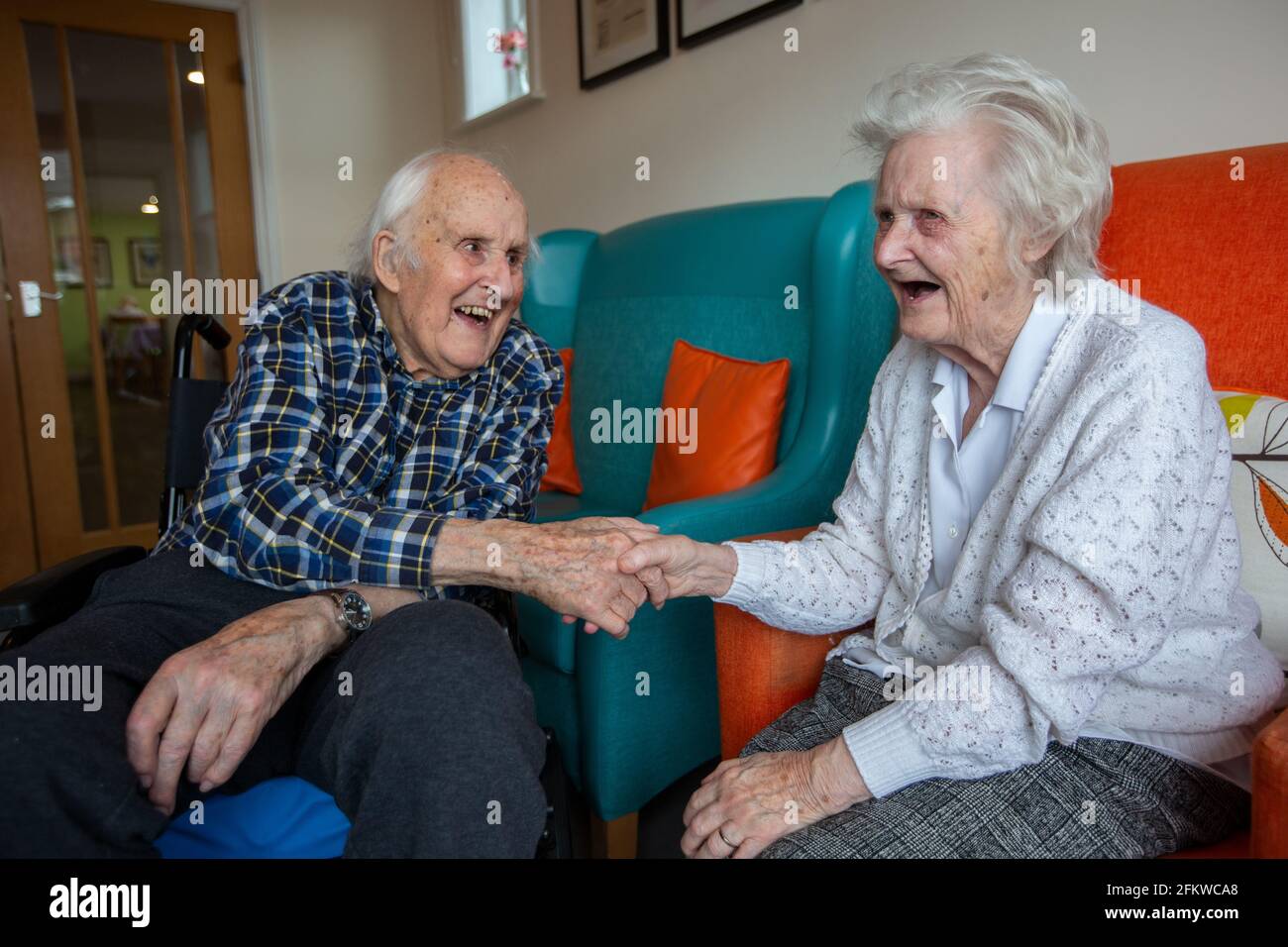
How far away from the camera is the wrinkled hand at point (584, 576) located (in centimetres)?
118

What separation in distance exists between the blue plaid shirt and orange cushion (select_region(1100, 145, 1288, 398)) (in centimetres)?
94

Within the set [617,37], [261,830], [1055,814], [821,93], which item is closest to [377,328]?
[261,830]

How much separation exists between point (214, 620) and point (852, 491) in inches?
36.6

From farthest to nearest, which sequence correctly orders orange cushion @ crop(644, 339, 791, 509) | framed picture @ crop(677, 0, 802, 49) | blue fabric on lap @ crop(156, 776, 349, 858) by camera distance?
1. framed picture @ crop(677, 0, 802, 49)
2. orange cushion @ crop(644, 339, 791, 509)
3. blue fabric on lap @ crop(156, 776, 349, 858)

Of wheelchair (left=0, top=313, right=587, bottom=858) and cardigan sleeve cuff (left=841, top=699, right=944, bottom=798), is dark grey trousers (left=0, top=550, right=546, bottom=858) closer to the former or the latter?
wheelchair (left=0, top=313, right=587, bottom=858)

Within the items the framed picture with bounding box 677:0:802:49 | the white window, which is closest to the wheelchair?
the framed picture with bounding box 677:0:802:49

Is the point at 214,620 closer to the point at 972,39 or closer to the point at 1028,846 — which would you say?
the point at 1028,846

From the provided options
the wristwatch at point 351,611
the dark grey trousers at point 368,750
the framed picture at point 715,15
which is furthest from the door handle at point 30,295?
the wristwatch at point 351,611

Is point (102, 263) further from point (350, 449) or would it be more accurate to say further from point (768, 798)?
point (768, 798)

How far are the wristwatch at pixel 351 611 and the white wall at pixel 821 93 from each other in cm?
103

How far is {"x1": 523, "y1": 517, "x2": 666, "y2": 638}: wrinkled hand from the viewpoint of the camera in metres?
1.18

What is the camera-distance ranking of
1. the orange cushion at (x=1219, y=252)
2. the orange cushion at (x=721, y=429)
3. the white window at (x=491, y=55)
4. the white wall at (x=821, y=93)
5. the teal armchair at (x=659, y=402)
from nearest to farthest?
the orange cushion at (x=1219, y=252) < the white wall at (x=821, y=93) < the teal armchair at (x=659, y=402) < the orange cushion at (x=721, y=429) < the white window at (x=491, y=55)

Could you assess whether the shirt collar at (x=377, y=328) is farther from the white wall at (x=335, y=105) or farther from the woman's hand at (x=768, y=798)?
the white wall at (x=335, y=105)

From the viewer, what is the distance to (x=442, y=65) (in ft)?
15.0
